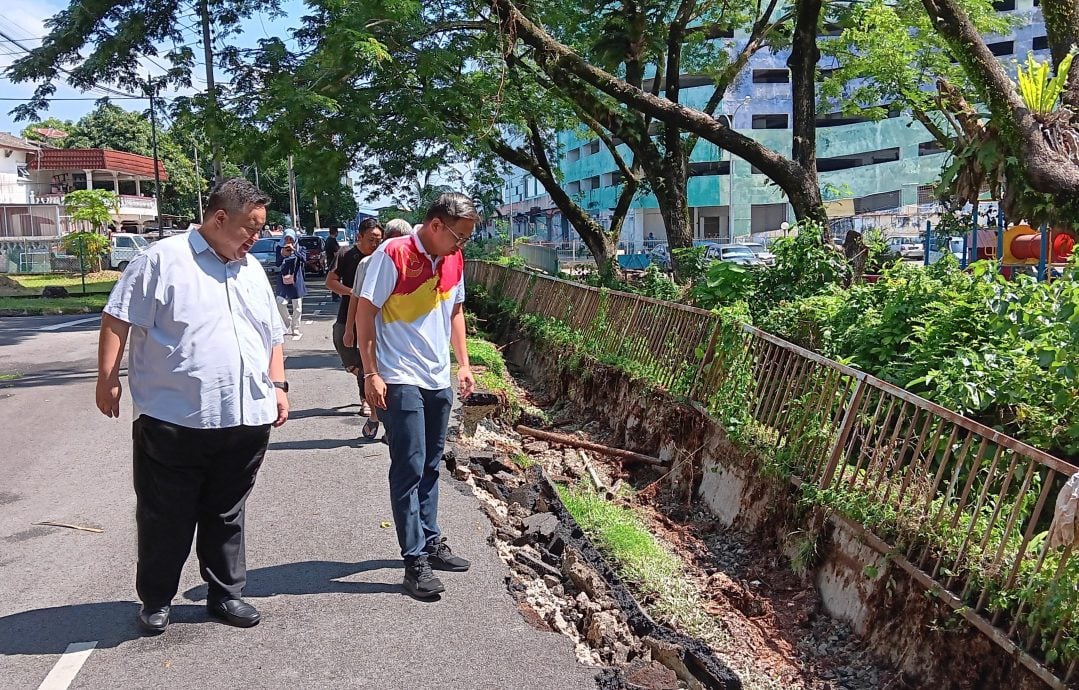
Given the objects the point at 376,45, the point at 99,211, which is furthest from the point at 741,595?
the point at 99,211

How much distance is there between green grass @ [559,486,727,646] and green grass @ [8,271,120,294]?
2462 cm

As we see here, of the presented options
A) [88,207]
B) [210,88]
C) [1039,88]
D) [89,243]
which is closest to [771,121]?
[88,207]

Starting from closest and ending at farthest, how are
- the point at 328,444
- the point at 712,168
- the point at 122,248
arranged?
the point at 328,444 < the point at 122,248 < the point at 712,168

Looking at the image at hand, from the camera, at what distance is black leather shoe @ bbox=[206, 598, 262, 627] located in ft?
14.5

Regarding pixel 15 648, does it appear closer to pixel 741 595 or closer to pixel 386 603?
pixel 386 603

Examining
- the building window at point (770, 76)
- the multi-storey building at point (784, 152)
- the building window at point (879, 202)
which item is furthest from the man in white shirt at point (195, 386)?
the building window at point (770, 76)

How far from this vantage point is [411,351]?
4883 millimetres

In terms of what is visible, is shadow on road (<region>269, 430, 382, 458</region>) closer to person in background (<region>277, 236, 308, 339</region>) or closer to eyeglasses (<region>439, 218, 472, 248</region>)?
eyeglasses (<region>439, 218, 472, 248</region>)

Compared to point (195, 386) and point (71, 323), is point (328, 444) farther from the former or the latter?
point (71, 323)

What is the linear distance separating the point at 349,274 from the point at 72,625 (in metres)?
5.02

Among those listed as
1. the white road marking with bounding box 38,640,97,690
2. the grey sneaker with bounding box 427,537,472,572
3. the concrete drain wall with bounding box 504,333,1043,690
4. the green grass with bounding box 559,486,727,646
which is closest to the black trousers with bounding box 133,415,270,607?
the white road marking with bounding box 38,640,97,690

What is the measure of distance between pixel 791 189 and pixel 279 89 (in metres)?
8.66

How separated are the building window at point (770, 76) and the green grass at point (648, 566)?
57443 mm

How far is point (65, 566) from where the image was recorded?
5254 millimetres
